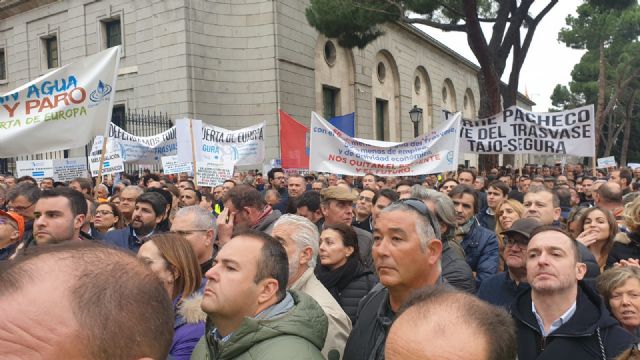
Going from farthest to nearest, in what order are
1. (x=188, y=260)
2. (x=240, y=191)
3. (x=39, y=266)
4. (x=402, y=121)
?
(x=402, y=121) → (x=240, y=191) → (x=188, y=260) → (x=39, y=266)

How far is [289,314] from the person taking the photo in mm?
2266

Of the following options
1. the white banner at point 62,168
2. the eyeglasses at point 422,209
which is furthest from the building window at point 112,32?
the eyeglasses at point 422,209

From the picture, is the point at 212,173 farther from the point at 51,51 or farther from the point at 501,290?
the point at 51,51

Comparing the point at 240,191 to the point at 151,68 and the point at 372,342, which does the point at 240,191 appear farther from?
the point at 151,68

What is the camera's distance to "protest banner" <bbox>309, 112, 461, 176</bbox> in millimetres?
9023

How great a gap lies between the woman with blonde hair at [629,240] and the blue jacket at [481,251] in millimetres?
877

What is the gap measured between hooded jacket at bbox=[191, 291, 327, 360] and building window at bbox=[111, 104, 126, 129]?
704 inches

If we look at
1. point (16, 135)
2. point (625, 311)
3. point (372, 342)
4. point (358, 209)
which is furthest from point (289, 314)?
point (16, 135)

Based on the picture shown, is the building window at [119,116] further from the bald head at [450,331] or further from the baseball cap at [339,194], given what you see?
the bald head at [450,331]

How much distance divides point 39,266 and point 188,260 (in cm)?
202

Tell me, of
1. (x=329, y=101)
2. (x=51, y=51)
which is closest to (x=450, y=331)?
(x=329, y=101)

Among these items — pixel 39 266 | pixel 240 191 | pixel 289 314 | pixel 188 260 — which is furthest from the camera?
pixel 240 191

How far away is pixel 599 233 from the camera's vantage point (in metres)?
4.23

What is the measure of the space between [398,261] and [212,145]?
7.81 meters
